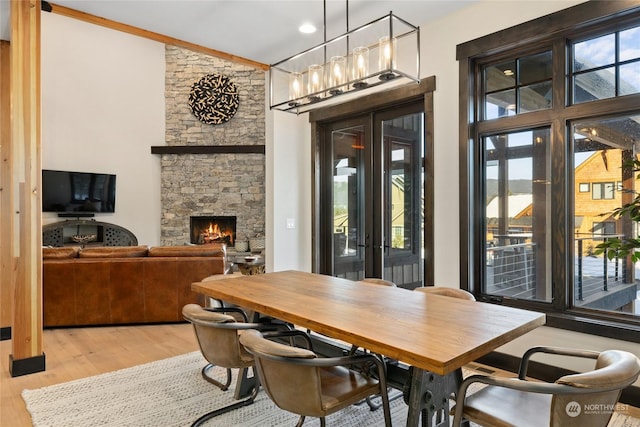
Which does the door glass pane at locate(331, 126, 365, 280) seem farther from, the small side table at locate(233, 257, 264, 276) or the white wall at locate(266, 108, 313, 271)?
the small side table at locate(233, 257, 264, 276)

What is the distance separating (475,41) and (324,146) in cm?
222

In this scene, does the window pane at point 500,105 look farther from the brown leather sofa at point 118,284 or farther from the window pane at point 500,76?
the brown leather sofa at point 118,284

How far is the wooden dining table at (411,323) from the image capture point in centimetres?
152

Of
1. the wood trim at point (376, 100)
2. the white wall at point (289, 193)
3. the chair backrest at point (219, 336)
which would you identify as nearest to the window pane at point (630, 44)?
the wood trim at point (376, 100)

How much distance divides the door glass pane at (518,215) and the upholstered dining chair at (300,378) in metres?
2.05

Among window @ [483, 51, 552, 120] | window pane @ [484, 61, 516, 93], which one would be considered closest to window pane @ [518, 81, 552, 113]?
window @ [483, 51, 552, 120]

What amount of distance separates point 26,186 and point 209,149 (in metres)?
5.11

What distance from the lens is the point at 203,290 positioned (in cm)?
276


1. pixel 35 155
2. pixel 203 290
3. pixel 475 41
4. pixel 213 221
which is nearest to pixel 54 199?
pixel 213 221

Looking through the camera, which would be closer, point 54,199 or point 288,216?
point 288,216

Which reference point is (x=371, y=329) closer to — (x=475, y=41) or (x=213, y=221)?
(x=475, y=41)

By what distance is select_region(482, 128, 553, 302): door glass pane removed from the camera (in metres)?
3.20

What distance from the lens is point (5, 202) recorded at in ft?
13.6

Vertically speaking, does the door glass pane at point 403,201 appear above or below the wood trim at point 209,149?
below
